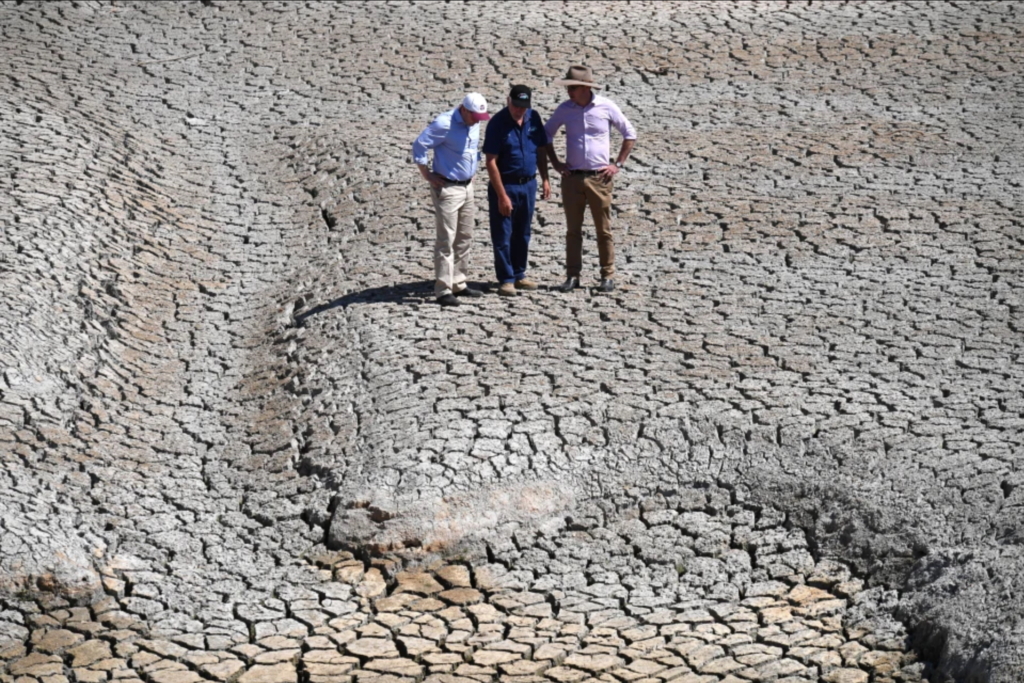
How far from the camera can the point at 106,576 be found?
796cm

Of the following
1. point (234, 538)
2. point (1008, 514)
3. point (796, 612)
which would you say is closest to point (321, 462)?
point (234, 538)

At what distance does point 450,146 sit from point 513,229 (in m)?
0.92

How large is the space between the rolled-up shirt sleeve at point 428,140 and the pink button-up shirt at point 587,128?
35.1 inches

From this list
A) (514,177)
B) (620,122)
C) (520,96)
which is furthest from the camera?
(620,122)

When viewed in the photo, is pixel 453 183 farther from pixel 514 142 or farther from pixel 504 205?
pixel 514 142

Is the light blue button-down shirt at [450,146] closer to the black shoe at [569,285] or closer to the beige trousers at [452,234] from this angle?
the beige trousers at [452,234]

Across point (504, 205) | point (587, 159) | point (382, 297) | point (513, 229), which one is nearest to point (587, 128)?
point (587, 159)

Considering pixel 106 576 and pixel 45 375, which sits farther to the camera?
pixel 45 375

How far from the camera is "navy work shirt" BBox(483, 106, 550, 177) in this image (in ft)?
33.6

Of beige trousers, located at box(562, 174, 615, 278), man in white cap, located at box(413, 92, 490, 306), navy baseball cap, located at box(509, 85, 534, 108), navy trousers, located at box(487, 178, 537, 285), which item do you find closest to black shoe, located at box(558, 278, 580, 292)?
beige trousers, located at box(562, 174, 615, 278)

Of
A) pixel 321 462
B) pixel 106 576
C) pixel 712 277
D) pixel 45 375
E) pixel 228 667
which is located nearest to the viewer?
pixel 228 667

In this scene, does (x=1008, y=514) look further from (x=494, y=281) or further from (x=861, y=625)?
(x=494, y=281)

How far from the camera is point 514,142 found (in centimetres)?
1029

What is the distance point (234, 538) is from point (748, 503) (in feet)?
10.3
